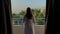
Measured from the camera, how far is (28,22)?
3.09 metres

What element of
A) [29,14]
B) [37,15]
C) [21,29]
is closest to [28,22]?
[29,14]

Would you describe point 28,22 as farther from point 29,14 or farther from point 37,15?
point 37,15

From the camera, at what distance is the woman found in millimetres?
3088

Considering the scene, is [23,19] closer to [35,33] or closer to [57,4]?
[35,33]

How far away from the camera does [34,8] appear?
3.22 metres

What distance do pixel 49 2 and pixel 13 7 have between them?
880 millimetres

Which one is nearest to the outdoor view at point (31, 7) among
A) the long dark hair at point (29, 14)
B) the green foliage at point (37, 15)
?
the green foliage at point (37, 15)

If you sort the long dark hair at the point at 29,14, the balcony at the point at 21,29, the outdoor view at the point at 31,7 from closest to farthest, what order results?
the long dark hair at the point at 29,14 → the outdoor view at the point at 31,7 → the balcony at the point at 21,29

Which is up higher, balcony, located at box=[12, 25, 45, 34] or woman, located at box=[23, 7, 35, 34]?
woman, located at box=[23, 7, 35, 34]

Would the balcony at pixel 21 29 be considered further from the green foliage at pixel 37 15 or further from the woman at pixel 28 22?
the woman at pixel 28 22

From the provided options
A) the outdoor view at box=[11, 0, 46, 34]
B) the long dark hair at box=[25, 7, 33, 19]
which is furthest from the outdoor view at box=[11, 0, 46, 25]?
the long dark hair at box=[25, 7, 33, 19]

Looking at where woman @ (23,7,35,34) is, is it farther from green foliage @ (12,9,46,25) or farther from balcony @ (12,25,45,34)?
balcony @ (12,25,45,34)

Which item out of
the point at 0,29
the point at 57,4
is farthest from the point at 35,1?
the point at 0,29

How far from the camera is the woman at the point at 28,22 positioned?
309 centimetres
